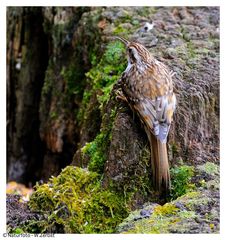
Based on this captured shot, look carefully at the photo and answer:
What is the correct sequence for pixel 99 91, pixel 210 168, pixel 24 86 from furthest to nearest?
pixel 24 86
pixel 99 91
pixel 210 168

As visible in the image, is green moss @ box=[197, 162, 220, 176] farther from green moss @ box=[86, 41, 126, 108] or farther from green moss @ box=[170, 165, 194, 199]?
green moss @ box=[86, 41, 126, 108]

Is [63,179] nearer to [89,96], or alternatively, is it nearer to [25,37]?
[89,96]

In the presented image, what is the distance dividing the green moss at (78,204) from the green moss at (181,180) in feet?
1.90

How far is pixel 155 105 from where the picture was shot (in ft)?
18.2

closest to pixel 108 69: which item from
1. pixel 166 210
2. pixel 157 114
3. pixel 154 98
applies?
pixel 154 98

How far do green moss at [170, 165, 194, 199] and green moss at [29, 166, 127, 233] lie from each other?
579 millimetres

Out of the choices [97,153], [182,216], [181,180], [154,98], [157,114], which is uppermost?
[154,98]

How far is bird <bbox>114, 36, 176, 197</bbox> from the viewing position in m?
5.48

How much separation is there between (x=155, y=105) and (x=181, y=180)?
0.82m

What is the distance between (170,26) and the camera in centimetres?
781

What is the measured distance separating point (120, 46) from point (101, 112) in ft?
3.89

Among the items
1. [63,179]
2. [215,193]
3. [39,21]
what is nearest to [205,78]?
[215,193]

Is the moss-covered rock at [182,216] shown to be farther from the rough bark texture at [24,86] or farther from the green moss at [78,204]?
the rough bark texture at [24,86]

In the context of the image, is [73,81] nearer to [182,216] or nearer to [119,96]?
[119,96]
